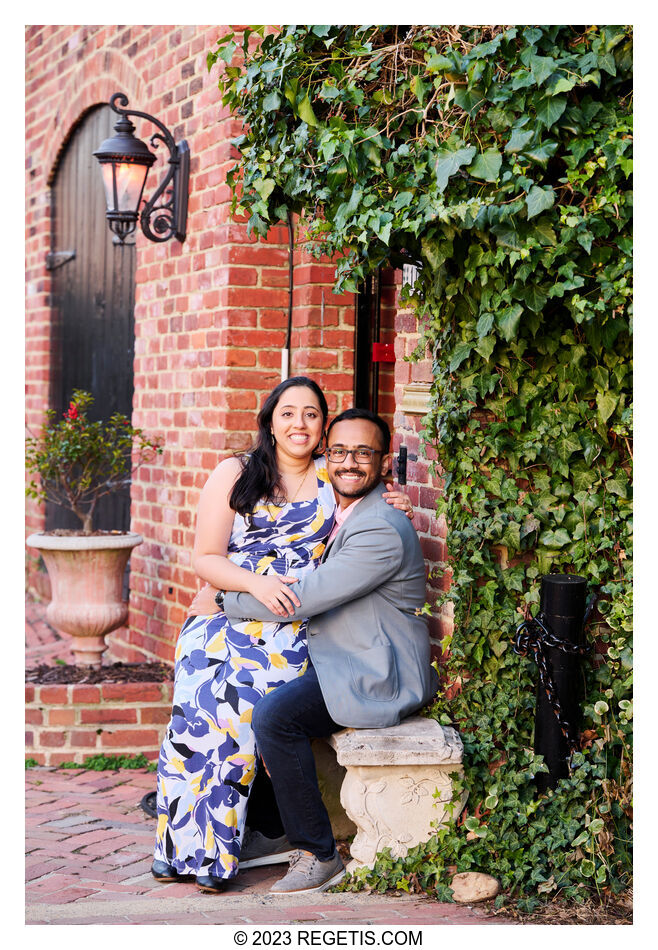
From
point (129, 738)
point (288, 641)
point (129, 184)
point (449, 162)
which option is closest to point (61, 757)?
point (129, 738)

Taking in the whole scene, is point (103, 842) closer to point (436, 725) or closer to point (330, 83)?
point (436, 725)

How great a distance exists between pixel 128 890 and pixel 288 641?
965mm

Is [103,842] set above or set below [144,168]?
below

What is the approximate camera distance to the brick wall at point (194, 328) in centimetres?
507

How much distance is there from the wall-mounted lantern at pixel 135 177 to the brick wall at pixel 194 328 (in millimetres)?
81

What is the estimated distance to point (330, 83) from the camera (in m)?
3.44

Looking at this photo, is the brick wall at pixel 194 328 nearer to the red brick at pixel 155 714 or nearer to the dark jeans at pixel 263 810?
the red brick at pixel 155 714

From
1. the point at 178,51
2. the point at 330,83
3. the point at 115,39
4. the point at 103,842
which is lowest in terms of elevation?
the point at 103,842

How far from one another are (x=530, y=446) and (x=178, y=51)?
3280mm

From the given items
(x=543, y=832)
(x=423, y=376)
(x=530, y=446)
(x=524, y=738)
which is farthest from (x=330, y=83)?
(x=543, y=832)

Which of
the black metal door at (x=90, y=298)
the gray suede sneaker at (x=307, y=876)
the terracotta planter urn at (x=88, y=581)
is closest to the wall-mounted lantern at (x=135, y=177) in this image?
the black metal door at (x=90, y=298)

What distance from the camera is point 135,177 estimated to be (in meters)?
5.38

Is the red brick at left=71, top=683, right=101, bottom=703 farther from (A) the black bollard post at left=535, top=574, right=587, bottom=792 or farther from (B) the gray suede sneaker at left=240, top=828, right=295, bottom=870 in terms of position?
(A) the black bollard post at left=535, top=574, right=587, bottom=792

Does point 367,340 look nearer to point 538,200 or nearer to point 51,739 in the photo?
point 538,200
